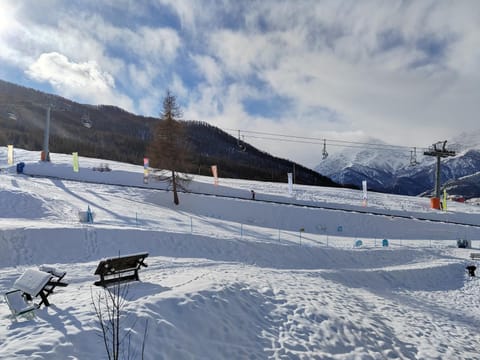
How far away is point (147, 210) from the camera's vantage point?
82.7ft

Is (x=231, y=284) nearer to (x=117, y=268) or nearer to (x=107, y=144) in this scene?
(x=117, y=268)

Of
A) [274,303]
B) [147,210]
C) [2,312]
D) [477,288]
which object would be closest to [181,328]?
[274,303]

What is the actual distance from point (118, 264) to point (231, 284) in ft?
10.8

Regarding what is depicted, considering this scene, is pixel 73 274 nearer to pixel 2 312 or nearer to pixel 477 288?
pixel 2 312

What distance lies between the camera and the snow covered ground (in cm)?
636

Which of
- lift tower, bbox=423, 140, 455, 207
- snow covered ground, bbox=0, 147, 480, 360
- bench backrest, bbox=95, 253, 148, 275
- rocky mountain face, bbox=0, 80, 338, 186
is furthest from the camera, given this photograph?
rocky mountain face, bbox=0, 80, 338, 186

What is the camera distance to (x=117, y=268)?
9070 mm

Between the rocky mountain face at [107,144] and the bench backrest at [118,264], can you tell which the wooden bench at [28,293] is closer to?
the bench backrest at [118,264]

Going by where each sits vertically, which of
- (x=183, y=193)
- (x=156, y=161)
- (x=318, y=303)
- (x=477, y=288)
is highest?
(x=156, y=161)

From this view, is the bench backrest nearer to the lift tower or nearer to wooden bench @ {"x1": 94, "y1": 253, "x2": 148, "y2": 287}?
wooden bench @ {"x1": 94, "y1": 253, "x2": 148, "y2": 287}

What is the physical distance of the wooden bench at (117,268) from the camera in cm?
868

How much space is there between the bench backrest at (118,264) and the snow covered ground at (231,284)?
58cm

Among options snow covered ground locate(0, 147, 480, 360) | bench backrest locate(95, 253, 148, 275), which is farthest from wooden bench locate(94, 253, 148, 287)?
snow covered ground locate(0, 147, 480, 360)

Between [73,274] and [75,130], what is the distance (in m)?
175
